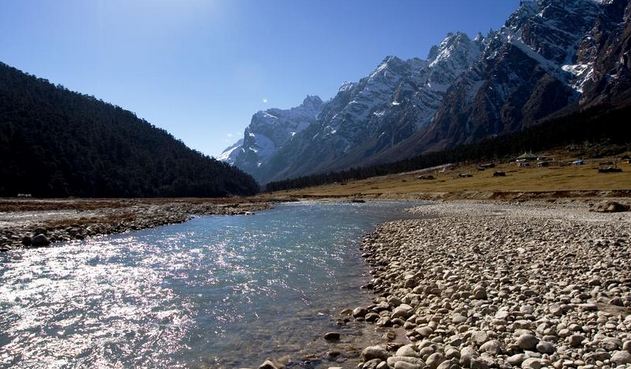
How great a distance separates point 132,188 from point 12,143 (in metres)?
45.2

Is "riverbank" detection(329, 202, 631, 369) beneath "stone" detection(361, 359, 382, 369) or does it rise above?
above

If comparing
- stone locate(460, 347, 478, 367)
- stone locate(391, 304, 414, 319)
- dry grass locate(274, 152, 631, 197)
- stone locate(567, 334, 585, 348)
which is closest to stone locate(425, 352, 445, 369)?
stone locate(460, 347, 478, 367)

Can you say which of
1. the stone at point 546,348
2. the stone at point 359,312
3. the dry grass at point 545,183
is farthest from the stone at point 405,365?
the dry grass at point 545,183

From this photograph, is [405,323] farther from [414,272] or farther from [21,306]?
[21,306]

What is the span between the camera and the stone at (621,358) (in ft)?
30.4

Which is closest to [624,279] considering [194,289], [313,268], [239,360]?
[239,360]

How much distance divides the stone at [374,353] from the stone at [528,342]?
11.2 feet

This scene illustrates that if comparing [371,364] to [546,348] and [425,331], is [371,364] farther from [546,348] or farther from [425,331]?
[546,348]

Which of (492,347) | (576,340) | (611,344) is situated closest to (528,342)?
(492,347)

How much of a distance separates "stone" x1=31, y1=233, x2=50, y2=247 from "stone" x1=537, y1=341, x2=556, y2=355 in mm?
38260

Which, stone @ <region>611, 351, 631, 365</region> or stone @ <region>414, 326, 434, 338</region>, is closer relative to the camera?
stone @ <region>611, 351, 631, 365</region>

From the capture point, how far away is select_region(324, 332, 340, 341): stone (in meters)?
14.6

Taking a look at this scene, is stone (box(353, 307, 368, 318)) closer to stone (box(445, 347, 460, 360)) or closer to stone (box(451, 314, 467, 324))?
stone (box(451, 314, 467, 324))

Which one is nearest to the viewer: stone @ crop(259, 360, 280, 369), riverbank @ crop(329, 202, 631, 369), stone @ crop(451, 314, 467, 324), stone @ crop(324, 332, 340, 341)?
riverbank @ crop(329, 202, 631, 369)
